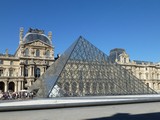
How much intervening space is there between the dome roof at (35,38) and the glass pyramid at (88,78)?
98.1 feet

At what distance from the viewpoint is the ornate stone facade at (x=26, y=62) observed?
170 feet

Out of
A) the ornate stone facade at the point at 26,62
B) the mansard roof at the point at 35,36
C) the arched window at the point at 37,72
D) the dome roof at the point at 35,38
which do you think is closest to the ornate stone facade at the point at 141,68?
the dome roof at the point at 35,38

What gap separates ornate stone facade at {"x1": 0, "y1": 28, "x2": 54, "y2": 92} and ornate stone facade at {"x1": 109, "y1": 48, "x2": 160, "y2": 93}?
2125cm

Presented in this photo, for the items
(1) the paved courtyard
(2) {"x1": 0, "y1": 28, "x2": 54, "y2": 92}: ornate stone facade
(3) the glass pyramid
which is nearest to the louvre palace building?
(2) {"x1": 0, "y1": 28, "x2": 54, "y2": 92}: ornate stone facade

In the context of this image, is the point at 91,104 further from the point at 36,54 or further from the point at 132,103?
the point at 36,54

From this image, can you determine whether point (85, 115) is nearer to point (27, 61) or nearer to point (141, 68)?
point (27, 61)

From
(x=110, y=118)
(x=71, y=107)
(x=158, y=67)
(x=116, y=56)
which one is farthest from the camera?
(x=158, y=67)

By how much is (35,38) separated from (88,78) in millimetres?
34186

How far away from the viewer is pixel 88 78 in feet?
78.4

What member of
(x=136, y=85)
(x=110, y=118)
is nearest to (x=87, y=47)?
(x=136, y=85)

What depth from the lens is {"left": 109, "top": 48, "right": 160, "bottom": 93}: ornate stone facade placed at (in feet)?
224

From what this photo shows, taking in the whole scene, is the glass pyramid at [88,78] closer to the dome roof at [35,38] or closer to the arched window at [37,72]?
the arched window at [37,72]

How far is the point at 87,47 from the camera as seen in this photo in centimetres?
2748

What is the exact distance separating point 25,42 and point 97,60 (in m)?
30.8
